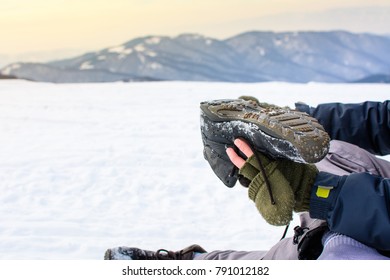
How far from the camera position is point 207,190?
80.1 inches

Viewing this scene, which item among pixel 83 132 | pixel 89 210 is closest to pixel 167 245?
pixel 89 210

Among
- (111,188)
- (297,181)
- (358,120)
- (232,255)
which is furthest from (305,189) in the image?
(111,188)

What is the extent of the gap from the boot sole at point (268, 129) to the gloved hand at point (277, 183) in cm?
2

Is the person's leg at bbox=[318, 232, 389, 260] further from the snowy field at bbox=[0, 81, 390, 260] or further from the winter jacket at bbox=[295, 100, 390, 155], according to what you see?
the snowy field at bbox=[0, 81, 390, 260]

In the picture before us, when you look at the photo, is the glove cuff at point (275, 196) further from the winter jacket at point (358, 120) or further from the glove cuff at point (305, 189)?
the winter jacket at point (358, 120)

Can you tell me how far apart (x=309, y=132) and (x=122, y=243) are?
34.2 inches

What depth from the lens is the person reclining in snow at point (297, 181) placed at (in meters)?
0.94

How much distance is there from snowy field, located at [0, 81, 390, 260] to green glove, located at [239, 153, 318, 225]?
63 centimetres

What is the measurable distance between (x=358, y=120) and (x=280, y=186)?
0.47 metres

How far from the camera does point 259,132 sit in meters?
1.02

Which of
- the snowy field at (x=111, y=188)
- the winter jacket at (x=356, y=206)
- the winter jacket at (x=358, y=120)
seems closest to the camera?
the winter jacket at (x=356, y=206)

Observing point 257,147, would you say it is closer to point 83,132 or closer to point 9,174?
point 9,174

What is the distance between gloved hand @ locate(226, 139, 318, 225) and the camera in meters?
0.98

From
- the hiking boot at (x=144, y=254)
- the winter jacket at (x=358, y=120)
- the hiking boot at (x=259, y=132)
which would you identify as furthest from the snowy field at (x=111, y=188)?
the hiking boot at (x=259, y=132)
